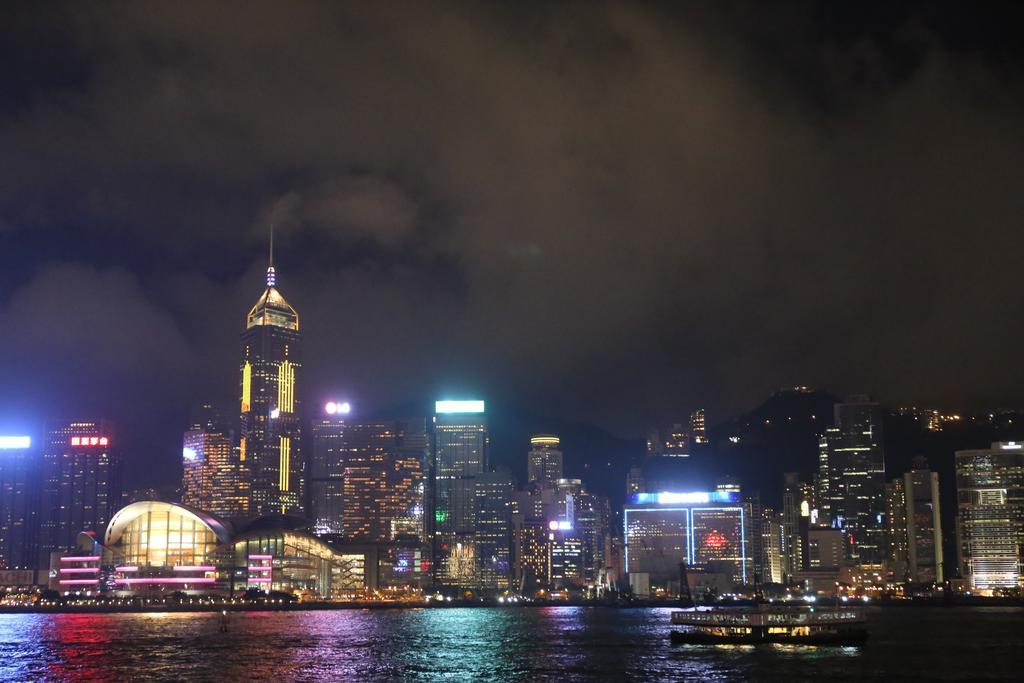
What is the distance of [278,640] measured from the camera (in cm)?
10825

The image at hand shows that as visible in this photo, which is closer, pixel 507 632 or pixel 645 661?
pixel 645 661

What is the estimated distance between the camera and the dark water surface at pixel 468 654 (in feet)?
249

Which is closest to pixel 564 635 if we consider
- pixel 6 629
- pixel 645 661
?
pixel 645 661

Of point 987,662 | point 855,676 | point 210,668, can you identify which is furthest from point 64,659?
point 987,662

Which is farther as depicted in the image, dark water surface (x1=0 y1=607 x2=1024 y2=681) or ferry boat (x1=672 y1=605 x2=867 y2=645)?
ferry boat (x1=672 y1=605 x2=867 y2=645)

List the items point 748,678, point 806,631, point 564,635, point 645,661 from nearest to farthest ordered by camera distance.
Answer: point 748,678
point 645,661
point 806,631
point 564,635

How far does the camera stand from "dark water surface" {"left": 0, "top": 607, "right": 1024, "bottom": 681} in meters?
75.8

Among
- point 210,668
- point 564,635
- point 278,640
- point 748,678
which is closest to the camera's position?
point 748,678

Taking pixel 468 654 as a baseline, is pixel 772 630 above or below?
above

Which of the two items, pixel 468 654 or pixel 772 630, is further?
pixel 772 630

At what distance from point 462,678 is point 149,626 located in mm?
75220

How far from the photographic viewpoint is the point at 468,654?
93.1m

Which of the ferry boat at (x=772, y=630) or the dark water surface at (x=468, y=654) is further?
the ferry boat at (x=772, y=630)

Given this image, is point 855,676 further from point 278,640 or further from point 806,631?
point 278,640
